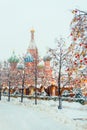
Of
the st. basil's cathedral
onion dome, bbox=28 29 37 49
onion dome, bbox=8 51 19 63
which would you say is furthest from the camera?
onion dome, bbox=28 29 37 49

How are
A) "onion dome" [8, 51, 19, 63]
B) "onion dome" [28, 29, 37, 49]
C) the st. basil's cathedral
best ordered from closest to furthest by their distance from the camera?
1. the st. basil's cathedral
2. "onion dome" [8, 51, 19, 63]
3. "onion dome" [28, 29, 37, 49]

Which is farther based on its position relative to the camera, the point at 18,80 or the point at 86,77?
the point at 18,80

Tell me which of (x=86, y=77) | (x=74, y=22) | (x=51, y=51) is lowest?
(x=86, y=77)

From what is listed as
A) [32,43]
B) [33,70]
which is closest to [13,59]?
[32,43]

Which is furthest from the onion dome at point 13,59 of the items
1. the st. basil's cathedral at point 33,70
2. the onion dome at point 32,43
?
the st. basil's cathedral at point 33,70

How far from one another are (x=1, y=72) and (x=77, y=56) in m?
57.4

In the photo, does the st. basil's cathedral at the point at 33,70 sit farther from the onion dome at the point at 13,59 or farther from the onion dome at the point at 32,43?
the onion dome at the point at 32,43

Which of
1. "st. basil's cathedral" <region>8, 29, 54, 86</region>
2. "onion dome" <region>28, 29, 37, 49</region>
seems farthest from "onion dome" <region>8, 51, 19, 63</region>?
"st. basil's cathedral" <region>8, 29, 54, 86</region>

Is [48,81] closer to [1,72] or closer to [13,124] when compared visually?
[1,72]

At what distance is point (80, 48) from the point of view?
10.1m

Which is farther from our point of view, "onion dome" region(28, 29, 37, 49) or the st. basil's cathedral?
"onion dome" region(28, 29, 37, 49)

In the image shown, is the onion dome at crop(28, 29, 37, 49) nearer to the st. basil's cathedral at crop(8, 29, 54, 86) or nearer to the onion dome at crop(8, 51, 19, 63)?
the onion dome at crop(8, 51, 19, 63)

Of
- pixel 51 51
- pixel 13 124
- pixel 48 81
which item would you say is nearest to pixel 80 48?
pixel 13 124

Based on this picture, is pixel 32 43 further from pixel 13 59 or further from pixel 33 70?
pixel 33 70
